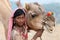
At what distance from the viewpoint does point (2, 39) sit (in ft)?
8.93

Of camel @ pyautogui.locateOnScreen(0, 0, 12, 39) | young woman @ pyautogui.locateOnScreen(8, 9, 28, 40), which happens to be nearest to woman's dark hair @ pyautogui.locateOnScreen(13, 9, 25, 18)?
young woman @ pyautogui.locateOnScreen(8, 9, 28, 40)

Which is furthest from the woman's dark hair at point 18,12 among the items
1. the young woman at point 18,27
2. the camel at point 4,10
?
the camel at point 4,10

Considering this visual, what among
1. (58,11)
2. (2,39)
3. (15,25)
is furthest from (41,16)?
(58,11)

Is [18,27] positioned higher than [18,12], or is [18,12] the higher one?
[18,12]

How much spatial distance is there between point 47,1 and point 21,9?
161cm

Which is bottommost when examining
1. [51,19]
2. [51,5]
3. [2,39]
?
[2,39]

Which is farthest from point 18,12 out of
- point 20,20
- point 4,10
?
point 4,10

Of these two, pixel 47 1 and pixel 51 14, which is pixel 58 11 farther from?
pixel 51 14

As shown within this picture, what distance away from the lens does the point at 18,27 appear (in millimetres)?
1616

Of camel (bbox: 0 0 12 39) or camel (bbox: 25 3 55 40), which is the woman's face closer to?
camel (bbox: 25 3 55 40)

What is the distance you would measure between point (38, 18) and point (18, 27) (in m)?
0.16

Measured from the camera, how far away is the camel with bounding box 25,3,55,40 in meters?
1.64

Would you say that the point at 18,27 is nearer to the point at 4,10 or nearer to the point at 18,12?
the point at 18,12

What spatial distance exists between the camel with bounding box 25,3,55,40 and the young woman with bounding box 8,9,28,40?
2.1 inches
